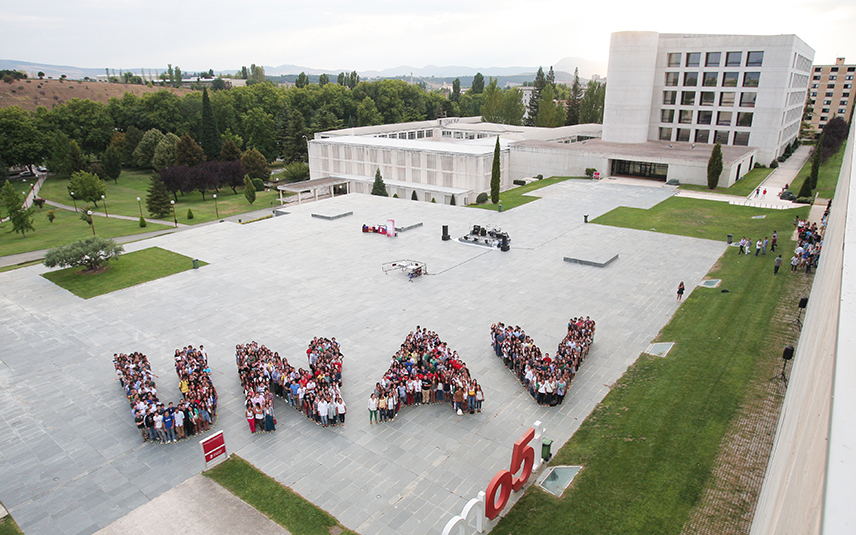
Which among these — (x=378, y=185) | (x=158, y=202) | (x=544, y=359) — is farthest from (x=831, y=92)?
(x=158, y=202)

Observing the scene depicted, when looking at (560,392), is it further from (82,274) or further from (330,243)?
(82,274)

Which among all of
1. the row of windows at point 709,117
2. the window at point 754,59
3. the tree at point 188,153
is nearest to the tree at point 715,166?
the row of windows at point 709,117

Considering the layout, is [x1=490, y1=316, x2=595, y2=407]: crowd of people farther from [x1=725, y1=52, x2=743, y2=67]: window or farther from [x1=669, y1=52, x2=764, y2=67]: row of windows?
[x1=725, y1=52, x2=743, y2=67]: window

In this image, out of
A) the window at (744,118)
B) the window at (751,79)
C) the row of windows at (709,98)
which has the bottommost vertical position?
the window at (744,118)

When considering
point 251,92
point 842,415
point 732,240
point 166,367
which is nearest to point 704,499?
point 842,415

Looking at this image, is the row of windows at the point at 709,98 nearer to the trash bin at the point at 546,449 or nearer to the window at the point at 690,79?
the window at the point at 690,79

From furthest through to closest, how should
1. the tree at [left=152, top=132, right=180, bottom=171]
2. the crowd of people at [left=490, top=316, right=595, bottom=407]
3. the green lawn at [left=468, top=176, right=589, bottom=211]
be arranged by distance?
the tree at [left=152, top=132, right=180, bottom=171]
the green lawn at [left=468, top=176, right=589, bottom=211]
the crowd of people at [left=490, top=316, right=595, bottom=407]

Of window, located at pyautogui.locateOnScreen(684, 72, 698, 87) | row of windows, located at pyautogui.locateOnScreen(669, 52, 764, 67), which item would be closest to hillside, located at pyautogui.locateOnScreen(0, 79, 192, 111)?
row of windows, located at pyautogui.locateOnScreen(669, 52, 764, 67)

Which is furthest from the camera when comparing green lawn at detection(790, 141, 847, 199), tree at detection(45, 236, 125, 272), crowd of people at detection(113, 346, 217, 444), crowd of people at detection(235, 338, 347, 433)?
green lawn at detection(790, 141, 847, 199)
